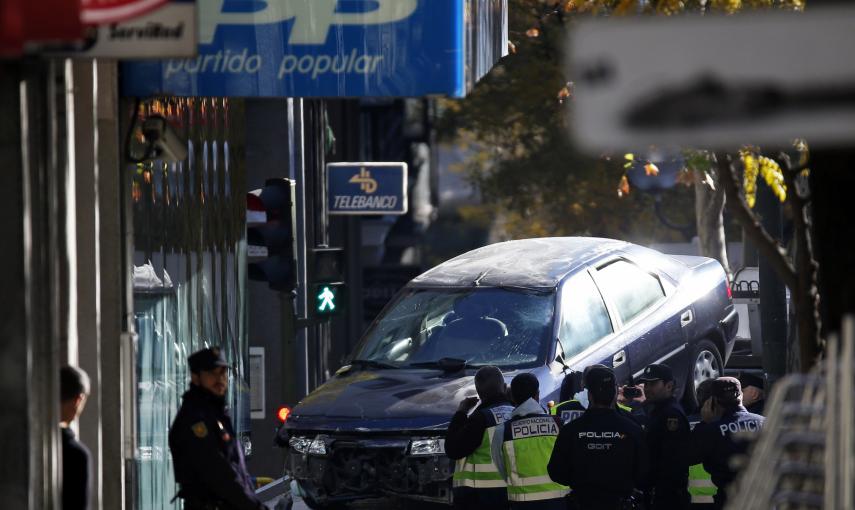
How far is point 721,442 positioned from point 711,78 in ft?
23.0

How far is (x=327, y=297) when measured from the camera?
16938 millimetres

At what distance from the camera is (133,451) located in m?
9.52

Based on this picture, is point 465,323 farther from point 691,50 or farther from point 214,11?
point 691,50

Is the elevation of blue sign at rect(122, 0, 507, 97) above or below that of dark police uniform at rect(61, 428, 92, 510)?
above

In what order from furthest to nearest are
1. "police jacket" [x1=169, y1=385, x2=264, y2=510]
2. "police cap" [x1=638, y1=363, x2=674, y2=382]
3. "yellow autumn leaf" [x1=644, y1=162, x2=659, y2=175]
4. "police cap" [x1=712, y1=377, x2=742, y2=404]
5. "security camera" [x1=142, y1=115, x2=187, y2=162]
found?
1. "yellow autumn leaf" [x1=644, y1=162, x2=659, y2=175]
2. "police cap" [x1=638, y1=363, x2=674, y2=382]
3. "police cap" [x1=712, y1=377, x2=742, y2=404]
4. "security camera" [x1=142, y1=115, x2=187, y2=162]
5. "police jacket" [x1=169, y1=385, x2=264, y2=510]

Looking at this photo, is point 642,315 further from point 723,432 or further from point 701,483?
point 723,432

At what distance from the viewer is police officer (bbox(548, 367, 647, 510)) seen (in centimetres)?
1051

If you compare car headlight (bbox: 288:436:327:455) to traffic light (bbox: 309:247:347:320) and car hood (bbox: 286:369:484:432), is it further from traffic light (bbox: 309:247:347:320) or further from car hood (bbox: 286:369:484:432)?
→ traffic light (bbox: 309:247:347:320)

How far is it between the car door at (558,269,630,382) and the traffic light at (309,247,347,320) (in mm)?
3005

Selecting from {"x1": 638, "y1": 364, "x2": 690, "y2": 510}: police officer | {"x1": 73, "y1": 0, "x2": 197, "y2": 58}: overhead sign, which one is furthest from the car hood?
{"x1": 73, "y1": 0, "x2": 197, "y2": 58}: overhead sign

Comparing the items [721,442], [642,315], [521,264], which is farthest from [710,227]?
[721,442]

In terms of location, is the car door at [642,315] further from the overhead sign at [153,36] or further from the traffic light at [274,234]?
the overhead sign at [153,36]

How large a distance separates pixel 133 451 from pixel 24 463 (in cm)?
276

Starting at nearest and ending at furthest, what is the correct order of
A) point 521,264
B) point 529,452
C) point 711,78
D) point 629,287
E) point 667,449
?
point 711,78
point 529,452
point 667,449
point 521,264
point 629,287
